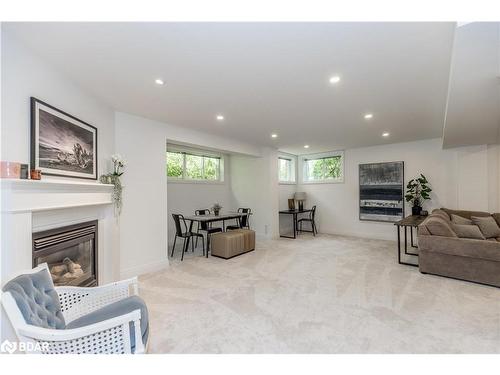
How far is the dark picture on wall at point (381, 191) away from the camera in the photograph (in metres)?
5.89

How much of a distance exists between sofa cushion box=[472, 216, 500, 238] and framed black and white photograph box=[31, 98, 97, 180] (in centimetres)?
604

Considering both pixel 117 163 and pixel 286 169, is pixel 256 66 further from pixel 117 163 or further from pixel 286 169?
pixel 286 169

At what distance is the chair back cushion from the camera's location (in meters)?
1.28

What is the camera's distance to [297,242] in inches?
232

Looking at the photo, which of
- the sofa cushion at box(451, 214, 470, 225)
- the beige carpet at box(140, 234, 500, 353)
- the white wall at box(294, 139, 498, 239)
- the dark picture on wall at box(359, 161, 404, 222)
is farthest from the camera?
the dark picture on wall at box(359, 161, 404, 222)

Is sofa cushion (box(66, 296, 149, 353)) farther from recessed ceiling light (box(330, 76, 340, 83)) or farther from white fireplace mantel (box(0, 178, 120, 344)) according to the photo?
recessed ceiling light (box(330, 76, 340, 83))

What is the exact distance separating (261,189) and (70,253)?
4.51m

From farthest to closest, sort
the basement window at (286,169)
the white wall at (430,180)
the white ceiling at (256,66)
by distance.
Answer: the basement window at (286,169), the white wall at (430,180), the white ceiling at (256,66)

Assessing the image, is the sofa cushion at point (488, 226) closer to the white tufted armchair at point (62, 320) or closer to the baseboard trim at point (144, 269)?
the white tufted armchair at point (62, 320)

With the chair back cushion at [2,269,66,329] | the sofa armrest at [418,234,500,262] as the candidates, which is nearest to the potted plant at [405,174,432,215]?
the sofa armrest at [418,234,500,262]

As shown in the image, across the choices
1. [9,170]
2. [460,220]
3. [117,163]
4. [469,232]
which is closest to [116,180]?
[117,163]

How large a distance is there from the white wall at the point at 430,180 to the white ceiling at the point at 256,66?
1971mm

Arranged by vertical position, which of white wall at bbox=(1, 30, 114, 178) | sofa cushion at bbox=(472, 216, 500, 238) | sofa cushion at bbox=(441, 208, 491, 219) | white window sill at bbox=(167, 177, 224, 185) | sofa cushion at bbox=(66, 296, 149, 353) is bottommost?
sofa cushion at bbox=(66, 296, 149, 353)

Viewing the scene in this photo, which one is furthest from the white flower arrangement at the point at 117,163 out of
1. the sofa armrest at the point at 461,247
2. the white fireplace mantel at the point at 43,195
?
the sofa armrest at the point at 461,247
